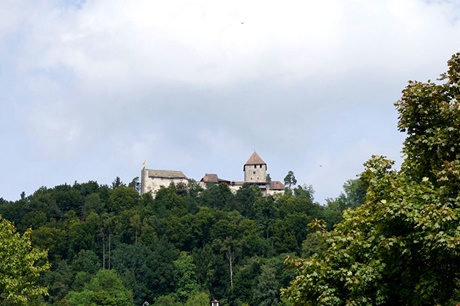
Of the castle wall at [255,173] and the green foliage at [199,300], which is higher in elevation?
the castle wall at [255,173]

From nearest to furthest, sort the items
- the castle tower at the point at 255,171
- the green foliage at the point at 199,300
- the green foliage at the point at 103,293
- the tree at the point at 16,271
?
the tree at the point at 16,271
the green foliage at the point at 103,293
the green foliage at the point at 199,300
the castle tower at the point at 255,171

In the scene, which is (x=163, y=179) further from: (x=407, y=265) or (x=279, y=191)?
(x=407, y=265)

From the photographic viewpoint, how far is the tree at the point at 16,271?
1239 inches

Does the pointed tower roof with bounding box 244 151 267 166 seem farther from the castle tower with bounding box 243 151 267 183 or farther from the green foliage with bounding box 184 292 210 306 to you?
the green foliage with bounding box 184 292 210 306

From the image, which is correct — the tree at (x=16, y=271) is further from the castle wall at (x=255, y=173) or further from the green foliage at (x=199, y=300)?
the castle wall at (x=255, y=173)

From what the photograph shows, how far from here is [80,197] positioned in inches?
6339

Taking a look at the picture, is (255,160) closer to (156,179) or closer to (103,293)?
(156,179)

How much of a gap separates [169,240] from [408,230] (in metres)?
124

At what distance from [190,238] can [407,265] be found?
124 m

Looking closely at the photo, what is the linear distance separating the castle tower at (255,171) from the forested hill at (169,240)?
10381mm

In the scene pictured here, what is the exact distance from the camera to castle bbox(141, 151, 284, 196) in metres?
171

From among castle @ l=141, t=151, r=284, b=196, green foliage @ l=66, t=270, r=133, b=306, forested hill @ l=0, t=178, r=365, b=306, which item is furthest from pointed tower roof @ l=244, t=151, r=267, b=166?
green foliage @ l=66, t=270, r=133, b=306

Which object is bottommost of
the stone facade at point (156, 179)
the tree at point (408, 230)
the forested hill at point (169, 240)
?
the tree at point (408, 230)

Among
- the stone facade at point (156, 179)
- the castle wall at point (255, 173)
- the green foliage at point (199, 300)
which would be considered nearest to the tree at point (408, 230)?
the green foliage at point (199, 300)
